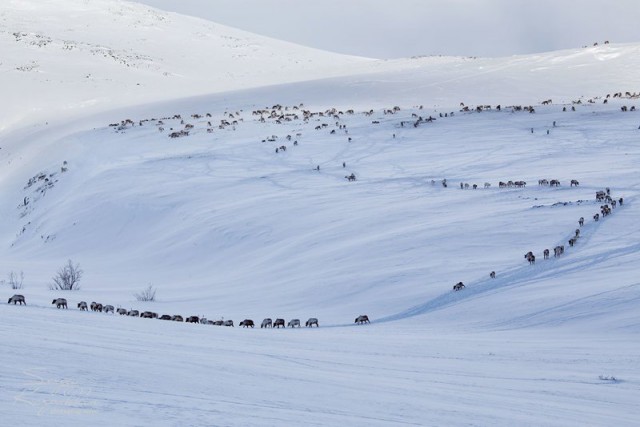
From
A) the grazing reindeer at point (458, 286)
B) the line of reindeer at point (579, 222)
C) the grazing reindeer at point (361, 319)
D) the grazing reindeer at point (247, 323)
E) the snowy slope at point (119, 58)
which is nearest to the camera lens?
the grazing reindeer at point (247, 323)

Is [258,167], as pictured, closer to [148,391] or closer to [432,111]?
[432,111]

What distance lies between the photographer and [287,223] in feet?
81.0

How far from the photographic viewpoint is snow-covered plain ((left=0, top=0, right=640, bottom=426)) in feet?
25.4

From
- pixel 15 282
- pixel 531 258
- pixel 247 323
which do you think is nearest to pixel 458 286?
pixel 531 258

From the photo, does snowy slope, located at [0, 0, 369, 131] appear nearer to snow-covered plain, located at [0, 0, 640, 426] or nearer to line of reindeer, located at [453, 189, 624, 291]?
snow-covered plain, located at [0, 0, 640, 426]

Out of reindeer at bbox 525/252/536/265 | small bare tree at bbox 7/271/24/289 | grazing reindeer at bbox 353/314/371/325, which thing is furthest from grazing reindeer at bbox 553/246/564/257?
small bare tree at bbox 7/271/24/289

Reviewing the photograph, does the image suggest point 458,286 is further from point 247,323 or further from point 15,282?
point 15,282

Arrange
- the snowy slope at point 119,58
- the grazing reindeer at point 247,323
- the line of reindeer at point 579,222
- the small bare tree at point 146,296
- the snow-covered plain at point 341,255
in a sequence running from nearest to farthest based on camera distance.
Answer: the snow-covered plain at point 341,255
the grazing reindeer at point 247,323
the line of reindeer at point 579,222
the small bare tree at point 146,296
the snowy slope at point 119,58

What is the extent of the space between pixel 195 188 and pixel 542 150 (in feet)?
43.6

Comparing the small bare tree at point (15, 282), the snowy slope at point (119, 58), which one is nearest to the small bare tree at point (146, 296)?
the small bare tree at point (15, 282)

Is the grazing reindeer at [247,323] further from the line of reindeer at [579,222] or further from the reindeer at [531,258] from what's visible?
the reindeer at [531,258]

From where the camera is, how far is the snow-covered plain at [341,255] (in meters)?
7.75

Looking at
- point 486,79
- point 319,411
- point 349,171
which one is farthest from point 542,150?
point 319,411

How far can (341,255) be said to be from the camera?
66.7ft
